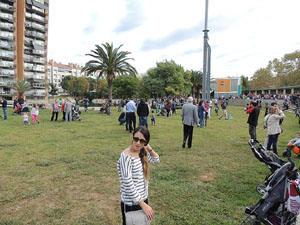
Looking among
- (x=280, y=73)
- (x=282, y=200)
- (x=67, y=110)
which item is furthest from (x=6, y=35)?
(x=280, y=73)

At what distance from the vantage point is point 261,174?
4828 mm

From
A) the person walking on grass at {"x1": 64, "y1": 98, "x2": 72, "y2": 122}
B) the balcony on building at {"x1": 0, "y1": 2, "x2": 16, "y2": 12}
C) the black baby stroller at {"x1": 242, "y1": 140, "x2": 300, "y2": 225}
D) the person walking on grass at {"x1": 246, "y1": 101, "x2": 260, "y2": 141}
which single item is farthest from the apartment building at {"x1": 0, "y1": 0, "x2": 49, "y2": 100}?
the black baby stroller at {"x1": 242, "y1": 140, "x2": 300, "y2": 225}

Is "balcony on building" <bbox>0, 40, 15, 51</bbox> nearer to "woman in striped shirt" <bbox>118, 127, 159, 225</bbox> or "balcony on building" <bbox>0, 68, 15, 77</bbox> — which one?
"balcony on building" <bbox>0, 68, 15, 77</bbox>

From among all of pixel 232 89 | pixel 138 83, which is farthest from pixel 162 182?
pixel 138 83

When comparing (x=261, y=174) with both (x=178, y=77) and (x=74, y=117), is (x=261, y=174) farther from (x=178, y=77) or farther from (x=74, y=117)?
(x=178, y=77)

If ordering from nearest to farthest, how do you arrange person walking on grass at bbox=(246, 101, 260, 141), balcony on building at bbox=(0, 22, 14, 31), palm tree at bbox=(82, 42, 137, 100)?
person walking on grass at bbox=(246, 101, 260, 141) → palm tree at bbox=(82, 42, 137, 100) → balcony on building at bbox=(0, 22, 14, 31)

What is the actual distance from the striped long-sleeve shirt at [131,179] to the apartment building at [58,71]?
114m

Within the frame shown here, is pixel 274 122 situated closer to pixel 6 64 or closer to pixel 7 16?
pixel 6 64

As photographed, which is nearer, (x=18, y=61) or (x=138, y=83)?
(x=18, y=61)

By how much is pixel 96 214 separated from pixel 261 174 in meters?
3.74

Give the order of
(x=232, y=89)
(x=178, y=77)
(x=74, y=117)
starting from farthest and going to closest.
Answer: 1. (x=232, y=89)
2. (x=178, y=77)
3. (x=74, y=117)

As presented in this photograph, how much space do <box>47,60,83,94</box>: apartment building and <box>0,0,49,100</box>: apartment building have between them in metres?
49.5

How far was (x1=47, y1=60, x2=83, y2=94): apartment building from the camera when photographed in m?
109

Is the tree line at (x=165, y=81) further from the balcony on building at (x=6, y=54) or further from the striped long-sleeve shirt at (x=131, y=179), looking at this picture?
the striped long-sleeve shirt at (x=131, y=179)
